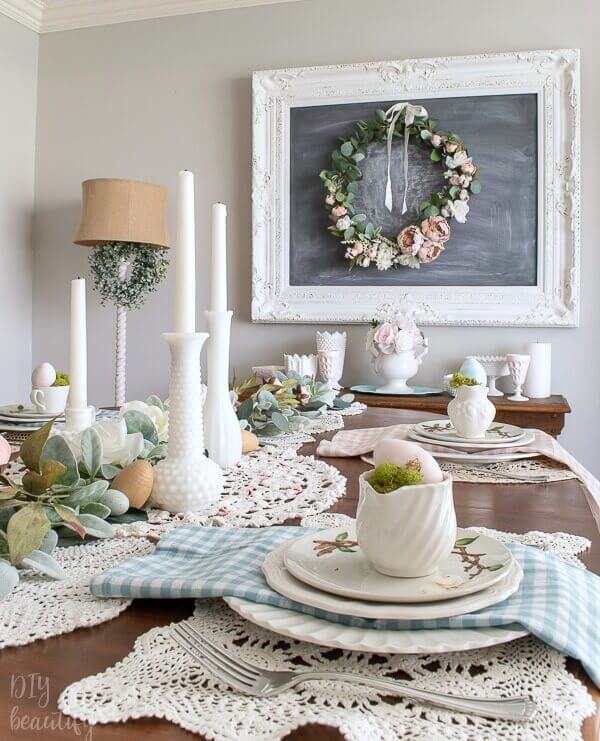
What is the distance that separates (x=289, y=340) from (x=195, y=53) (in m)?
1.57

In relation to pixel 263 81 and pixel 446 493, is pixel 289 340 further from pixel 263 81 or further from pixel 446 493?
pixel 446 493

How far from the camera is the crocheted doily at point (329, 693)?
0.41 m

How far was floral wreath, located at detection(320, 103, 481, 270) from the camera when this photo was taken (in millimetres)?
3207

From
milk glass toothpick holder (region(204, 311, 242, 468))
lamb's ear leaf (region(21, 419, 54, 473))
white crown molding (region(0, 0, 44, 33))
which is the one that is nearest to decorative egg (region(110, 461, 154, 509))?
lamb's ear leaf (region(21, 419, 54, 473))

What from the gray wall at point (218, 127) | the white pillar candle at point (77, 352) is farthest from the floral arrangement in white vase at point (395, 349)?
the white pillar candle at point (77, 352)

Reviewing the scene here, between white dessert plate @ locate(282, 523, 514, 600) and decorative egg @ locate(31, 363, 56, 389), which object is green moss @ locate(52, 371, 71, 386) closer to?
decorative egg @ locate(31, 363, 56, 389)

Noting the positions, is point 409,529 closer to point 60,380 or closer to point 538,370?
point 60,380

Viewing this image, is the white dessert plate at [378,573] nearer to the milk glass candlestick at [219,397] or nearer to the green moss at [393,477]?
the green moss at [393,477]

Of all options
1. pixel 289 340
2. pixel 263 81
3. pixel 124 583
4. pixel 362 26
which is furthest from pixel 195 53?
pixel 124 583

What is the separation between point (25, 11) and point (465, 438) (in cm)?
368

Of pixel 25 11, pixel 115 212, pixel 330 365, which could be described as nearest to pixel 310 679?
pixel 330 365

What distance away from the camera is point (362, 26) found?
341 cm

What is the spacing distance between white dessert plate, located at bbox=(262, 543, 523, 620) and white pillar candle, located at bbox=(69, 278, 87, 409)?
0.52 metres

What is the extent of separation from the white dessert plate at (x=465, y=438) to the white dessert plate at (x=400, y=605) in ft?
2.29
